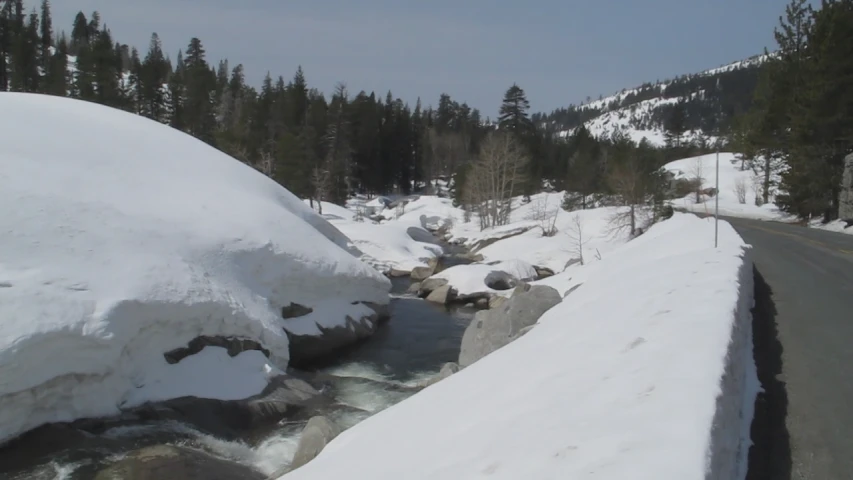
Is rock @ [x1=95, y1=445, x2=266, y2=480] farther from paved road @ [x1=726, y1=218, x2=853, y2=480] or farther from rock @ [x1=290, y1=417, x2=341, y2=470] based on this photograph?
paved road @ [x1=726, y1=218, x2=853, y2=480]

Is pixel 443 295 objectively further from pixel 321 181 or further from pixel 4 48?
pixel 4 48

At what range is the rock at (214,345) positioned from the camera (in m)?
10.7

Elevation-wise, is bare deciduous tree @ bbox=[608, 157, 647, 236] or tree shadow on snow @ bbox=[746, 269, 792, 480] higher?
bare deciduous tree @ bbox=[608, 157, 647, 236]

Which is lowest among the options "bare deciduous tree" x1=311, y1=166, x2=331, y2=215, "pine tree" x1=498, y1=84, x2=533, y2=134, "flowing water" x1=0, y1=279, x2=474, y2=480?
"flowing water" x1=0, y1=279, x2=474, y2=480

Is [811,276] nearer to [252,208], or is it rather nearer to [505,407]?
[505,407]

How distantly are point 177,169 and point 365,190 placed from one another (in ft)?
187

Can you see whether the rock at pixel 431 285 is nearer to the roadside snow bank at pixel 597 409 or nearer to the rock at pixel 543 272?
the rock at pixel 543 272

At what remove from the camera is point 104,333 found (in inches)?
359

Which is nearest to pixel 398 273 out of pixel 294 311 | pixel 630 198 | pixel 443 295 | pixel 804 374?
pixel 443 295

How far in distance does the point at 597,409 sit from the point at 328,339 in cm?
1223

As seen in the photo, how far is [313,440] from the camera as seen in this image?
7.44 meters

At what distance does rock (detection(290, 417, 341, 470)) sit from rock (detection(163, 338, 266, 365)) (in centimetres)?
446

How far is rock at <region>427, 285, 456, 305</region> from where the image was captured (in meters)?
22.9

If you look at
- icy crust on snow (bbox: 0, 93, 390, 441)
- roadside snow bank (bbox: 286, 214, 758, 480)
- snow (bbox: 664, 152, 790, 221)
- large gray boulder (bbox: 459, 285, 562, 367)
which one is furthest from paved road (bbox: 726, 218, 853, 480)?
snow (bbox: 664, 152, 790, 221)
